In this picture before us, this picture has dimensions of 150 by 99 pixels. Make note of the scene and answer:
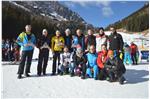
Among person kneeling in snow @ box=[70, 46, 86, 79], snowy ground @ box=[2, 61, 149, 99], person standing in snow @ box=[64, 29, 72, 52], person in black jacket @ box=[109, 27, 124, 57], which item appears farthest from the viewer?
person in black jacket @ box=[109, 27, 124, 57]

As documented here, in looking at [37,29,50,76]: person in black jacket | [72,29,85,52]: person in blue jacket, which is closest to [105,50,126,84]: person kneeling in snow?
[72,29,85,52]: person in blue jacket

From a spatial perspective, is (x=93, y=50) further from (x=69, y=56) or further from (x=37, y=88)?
(x=37, y=88)

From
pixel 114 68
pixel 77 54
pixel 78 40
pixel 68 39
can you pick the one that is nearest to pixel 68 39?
pixel 68 39

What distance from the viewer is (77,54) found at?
10.1 metres

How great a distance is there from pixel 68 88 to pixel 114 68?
1.54 metres

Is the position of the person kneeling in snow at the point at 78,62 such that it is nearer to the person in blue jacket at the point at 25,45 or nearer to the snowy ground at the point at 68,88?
the snowy ground at the point at 68,88

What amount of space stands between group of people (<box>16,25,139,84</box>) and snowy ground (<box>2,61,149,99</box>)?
0.34 m

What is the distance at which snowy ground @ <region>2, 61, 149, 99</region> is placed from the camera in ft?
25.4

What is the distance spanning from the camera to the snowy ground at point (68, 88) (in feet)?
25.4

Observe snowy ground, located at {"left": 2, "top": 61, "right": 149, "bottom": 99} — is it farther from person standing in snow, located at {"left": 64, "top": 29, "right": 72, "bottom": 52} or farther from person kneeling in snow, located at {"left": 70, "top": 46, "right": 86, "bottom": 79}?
person standing in snow, located at {"left": 64, "top": 29, "right": 72, "bottom": 52}

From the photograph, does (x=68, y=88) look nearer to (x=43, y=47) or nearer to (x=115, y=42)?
(x=43, y=47)

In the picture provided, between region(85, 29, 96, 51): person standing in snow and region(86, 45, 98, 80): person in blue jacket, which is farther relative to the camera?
region(85, 29, 96, 51): person standing in snow

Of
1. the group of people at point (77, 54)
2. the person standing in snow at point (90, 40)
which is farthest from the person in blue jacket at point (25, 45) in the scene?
the person standing in snow at point (90, 40)

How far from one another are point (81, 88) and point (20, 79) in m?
2.21
